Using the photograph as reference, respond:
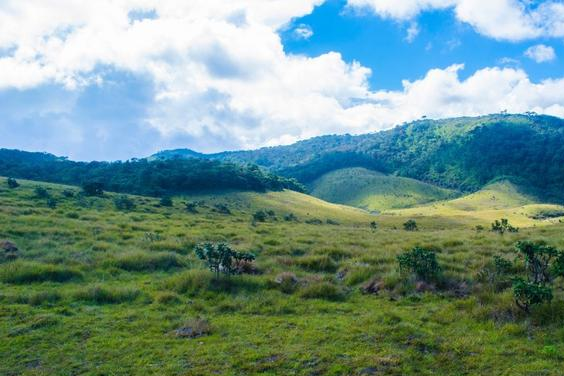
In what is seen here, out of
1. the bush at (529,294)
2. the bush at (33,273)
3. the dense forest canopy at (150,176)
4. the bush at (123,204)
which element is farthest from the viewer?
the dense forest canopy at (150,176)

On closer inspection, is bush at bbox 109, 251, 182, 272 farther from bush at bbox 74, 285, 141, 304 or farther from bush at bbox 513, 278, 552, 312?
bush at bbox 513, 278, 552, 312

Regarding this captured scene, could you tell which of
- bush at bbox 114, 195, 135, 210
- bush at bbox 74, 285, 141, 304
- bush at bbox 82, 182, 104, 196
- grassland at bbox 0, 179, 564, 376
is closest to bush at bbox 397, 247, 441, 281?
grassland at bbox 0, 179, 564, 376

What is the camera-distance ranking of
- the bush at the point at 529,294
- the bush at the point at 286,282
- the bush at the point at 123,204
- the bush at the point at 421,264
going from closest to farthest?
the bush at the point at 529,294
the bush at the point at 286,282
the bush at the point at 421,264
the bush at the point at 123,204

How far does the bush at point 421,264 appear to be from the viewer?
16.8 m

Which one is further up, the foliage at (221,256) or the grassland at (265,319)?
the foliage at (221,256)

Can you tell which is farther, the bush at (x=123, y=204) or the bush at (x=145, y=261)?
the bush at (x=123, y=204)

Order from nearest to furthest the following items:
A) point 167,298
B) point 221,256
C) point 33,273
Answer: point 167,298 < point 33,273 < point 221,256

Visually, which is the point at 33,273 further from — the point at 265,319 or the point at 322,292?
the point at 322,292

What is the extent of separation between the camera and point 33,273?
58.3ft

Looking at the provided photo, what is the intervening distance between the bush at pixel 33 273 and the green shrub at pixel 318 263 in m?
10.4

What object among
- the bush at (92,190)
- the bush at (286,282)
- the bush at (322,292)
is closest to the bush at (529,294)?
the bush at (322,292)

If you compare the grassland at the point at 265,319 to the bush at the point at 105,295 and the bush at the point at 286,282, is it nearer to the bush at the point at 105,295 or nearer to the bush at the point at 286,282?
the bush at the point at 105,295

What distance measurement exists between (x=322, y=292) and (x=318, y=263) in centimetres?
501

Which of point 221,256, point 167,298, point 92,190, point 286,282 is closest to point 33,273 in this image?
point 167,298
